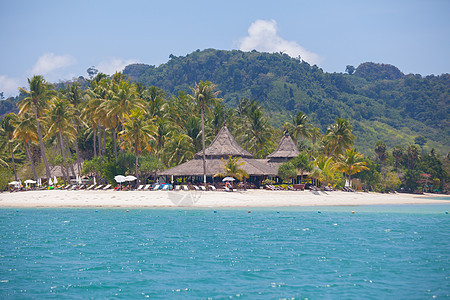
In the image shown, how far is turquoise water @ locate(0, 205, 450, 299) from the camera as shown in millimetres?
14672

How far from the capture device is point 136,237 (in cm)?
2469

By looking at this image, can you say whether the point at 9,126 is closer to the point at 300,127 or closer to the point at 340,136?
the point at 300,127

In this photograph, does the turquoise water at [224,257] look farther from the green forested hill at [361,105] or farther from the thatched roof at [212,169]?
the green forested hill at [361,105]

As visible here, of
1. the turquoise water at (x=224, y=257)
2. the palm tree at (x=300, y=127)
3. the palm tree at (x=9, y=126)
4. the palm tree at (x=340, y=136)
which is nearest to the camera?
the turquoise water at (x=224, y=257)

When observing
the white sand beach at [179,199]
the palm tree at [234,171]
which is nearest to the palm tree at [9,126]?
the white sand beach at [179,199]

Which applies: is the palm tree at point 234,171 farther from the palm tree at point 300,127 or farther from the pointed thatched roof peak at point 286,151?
the palm tree at point 300,127

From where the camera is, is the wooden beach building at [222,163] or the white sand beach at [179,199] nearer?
the white sand beach at [179,199]

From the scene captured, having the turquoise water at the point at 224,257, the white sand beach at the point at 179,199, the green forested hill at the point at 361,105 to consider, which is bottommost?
the turquoise water at the point at 224,257

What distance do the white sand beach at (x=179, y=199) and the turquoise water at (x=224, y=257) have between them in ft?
22.8

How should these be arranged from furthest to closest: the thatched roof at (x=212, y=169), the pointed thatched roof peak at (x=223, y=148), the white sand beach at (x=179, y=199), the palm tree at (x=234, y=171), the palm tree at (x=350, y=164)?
the palm tree at (x=350, y=164) → the pointed thatched roof peak at (x=223, y=148) → the thatched roof at (x=212, y=169) → the palm tree at (x=234, y=171) → the white sand beach at (x=179, y=199)

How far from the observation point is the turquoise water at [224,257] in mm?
14672

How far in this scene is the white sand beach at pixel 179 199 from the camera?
1604 inches

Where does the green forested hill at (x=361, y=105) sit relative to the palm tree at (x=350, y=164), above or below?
above

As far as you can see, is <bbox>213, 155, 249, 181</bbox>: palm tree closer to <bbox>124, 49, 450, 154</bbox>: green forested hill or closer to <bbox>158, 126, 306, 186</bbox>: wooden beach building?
<bbox>158, 126, 306, 186</bbox>: wooden beach building
